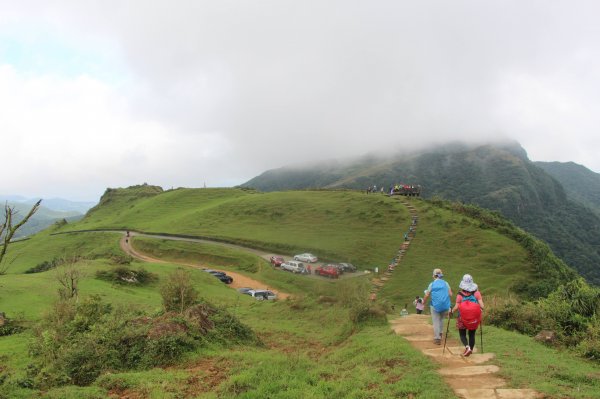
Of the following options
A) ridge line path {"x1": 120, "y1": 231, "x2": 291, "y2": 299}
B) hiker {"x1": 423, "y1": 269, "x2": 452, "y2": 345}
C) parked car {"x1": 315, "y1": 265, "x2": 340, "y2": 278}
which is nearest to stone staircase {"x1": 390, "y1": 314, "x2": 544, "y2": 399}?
hiker {"x1": 423, "y1": 269, "x2": 452, "y2": 345}

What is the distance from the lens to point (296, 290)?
41.6 meters

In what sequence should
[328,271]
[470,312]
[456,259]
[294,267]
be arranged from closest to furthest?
1. [470,312]
2. [328,271]
3. [294,267]
4. [456,259]

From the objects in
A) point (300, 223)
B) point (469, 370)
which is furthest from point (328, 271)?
point (469, 370)

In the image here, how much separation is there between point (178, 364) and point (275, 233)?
48654 millimetres

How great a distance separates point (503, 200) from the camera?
452ft

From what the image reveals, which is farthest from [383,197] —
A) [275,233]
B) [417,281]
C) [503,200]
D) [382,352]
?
[503,200]

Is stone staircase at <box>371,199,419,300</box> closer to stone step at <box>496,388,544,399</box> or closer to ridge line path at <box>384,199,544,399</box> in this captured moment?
ridge line path at <box>384,199,544,399</box>

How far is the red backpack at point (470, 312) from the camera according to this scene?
33.2 ft

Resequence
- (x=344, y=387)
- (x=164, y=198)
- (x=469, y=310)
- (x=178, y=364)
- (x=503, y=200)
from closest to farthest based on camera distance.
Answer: (x=344, y=387) → (x=469, y=310) → (x=178, y=364) → (x=164, y=198) → (x=503, y=200)

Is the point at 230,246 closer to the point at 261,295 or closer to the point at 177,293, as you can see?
the point at 261,295

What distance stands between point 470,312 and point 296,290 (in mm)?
32720

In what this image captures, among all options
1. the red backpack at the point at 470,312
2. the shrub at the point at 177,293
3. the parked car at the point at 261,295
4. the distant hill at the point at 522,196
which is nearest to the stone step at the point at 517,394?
the red backpack at the point at 470,312

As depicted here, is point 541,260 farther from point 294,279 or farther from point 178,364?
point 178,364

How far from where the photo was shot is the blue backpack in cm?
1167
